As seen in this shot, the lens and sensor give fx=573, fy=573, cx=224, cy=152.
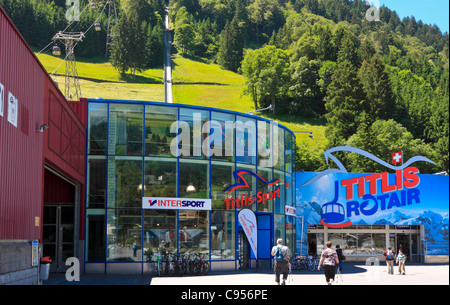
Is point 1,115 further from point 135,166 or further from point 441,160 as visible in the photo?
point 441,160

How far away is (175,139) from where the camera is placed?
27.3 m

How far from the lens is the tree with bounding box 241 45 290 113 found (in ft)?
321

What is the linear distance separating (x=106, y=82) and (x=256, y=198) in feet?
287

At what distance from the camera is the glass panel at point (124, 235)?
26.1 metres

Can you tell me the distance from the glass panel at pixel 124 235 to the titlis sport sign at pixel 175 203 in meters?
0.59

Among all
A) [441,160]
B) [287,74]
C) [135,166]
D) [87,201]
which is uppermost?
[287,74]

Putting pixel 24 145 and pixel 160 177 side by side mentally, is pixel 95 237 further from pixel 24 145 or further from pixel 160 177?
pixel 24 145

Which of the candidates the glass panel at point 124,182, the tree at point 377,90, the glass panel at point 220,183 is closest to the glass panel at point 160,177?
the glass panel at point 124,182

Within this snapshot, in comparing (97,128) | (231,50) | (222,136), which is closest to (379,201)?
(222,136)

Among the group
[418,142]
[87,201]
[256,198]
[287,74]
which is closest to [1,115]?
[87,201]

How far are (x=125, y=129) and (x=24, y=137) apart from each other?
1167cm

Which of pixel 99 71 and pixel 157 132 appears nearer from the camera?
pixel 157 132

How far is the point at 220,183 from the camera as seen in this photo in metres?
28.4

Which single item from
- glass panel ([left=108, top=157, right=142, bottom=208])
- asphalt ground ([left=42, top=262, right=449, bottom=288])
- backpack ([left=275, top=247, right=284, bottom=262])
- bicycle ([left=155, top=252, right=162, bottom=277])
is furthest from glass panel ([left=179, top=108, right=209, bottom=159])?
backpack ([left=275, top=247, right=284, bottom=262])
